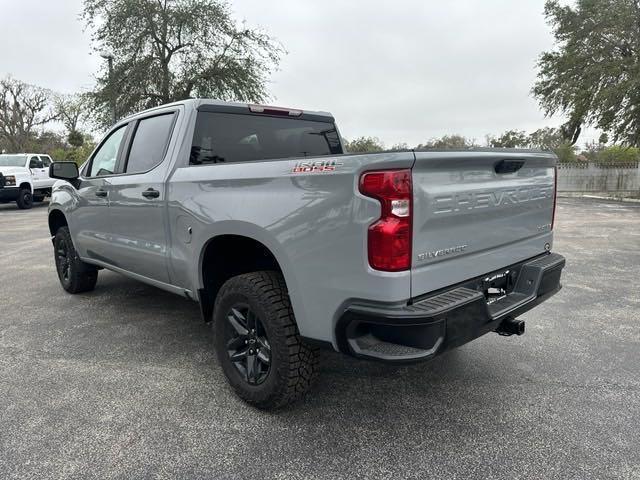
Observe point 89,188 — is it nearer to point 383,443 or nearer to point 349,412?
point 349,412

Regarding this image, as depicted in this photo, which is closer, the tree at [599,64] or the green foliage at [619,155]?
the tree at [599,64]

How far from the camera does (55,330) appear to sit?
14.0ft

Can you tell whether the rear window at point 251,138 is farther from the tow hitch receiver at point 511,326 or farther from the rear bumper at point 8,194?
the rear bumper at point 8,194

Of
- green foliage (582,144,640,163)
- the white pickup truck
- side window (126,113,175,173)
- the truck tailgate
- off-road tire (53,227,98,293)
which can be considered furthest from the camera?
green foliage (582,144,640,163)

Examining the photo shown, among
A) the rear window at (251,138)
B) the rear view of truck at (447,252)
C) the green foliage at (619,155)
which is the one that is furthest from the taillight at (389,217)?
the green foliage at (619,155)

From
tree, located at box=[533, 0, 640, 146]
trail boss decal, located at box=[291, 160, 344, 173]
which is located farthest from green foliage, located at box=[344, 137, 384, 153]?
tree, located at box=[533, 0, 640, 146]

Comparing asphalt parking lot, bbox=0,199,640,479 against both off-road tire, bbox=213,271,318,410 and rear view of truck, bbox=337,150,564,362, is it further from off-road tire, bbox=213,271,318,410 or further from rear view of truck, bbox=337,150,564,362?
rear view of truck, bbox=337,150,564,362

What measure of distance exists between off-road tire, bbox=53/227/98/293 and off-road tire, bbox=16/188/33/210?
534 inches

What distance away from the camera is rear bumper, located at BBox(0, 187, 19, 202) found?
16156 millimetres

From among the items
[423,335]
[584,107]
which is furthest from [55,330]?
[584,107]

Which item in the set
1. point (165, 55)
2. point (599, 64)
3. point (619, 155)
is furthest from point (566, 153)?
point (165, 55)

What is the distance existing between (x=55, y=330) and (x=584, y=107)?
833 inches

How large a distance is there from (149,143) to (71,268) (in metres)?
2.28

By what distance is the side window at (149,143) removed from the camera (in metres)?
3.66
